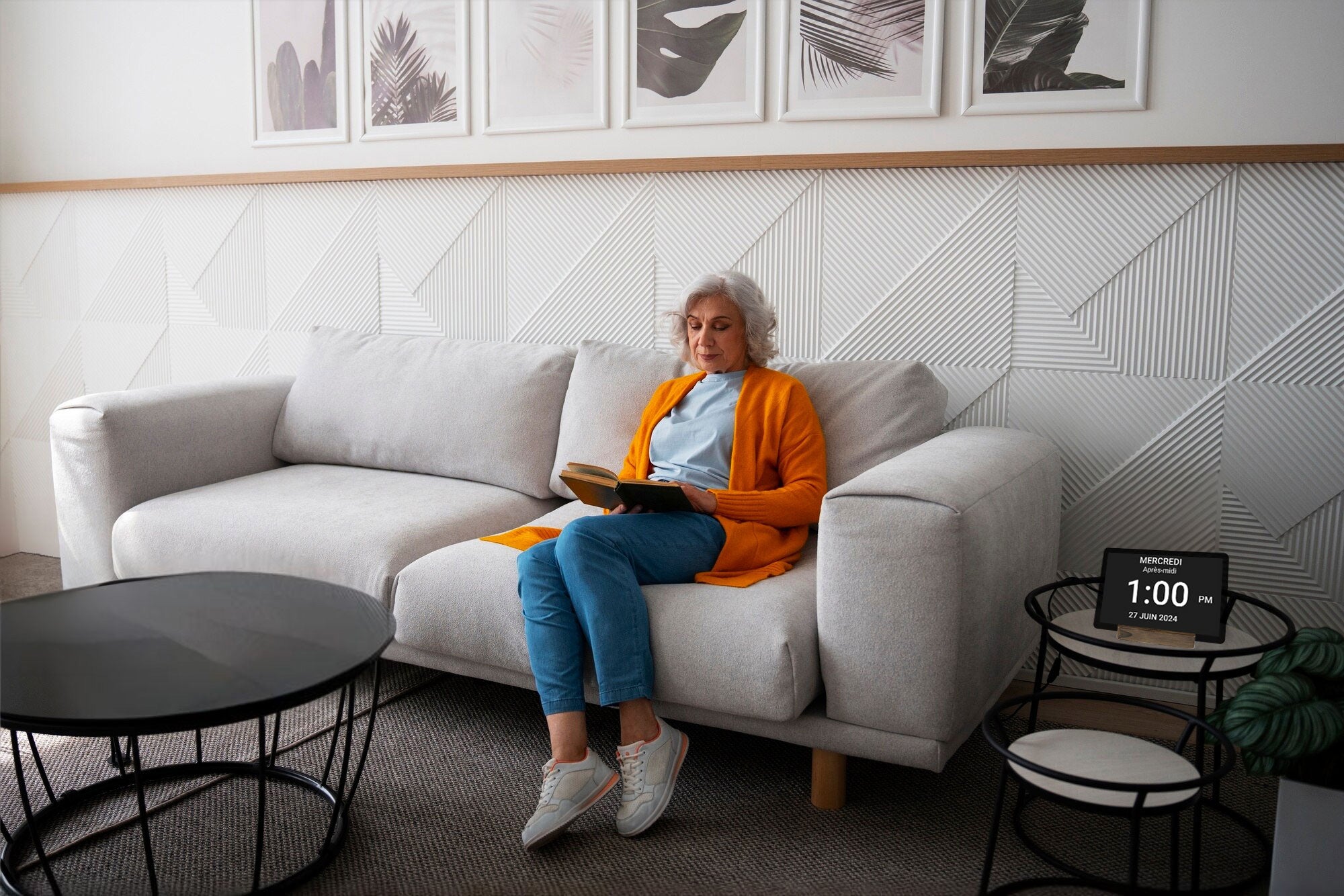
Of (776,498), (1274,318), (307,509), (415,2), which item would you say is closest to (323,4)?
(415,2)

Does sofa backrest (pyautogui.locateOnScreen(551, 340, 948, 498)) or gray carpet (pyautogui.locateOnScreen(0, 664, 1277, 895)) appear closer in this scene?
gray carpet (pyautogui.locateOnScreen(0, 664, 1277, 895))

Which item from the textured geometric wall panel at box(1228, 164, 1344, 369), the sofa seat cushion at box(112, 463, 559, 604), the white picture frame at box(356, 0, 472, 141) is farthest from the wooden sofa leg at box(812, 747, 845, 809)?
the white picture frame at box(356, 0, 472, 141)

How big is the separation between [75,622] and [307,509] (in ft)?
2.74

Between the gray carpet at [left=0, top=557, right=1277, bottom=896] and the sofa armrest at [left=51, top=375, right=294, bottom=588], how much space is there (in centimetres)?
60

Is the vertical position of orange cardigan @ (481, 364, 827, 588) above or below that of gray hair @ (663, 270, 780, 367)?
below

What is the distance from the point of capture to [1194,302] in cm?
255

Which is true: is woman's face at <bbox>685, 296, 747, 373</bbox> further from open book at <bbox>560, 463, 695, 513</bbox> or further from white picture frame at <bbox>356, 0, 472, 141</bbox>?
white picture frame at <bbox>356, 0, 472, 141</bbox>

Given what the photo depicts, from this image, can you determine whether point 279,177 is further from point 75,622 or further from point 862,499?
point 862,499

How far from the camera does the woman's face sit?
250 centimetres

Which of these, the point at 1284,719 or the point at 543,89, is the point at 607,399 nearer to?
the point at 543,89

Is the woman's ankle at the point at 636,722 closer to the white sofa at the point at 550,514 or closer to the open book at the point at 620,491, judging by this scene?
the white sofa at the point at 550,514

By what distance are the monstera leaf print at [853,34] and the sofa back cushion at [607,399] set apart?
0.85 meters

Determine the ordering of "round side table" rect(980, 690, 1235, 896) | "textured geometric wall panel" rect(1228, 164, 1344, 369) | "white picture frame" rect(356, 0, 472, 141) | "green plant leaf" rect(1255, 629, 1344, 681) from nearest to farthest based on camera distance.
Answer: "round side table" rect(980, 690, 1235, 896) < "green plant leaf" rect(1255, 629, 1344, 681) < "textured geometric wall panel" rect(1228, 164, 1344, 369) < "white picture frame" rect(356, 0, 472, 141)

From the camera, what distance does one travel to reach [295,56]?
357cm
